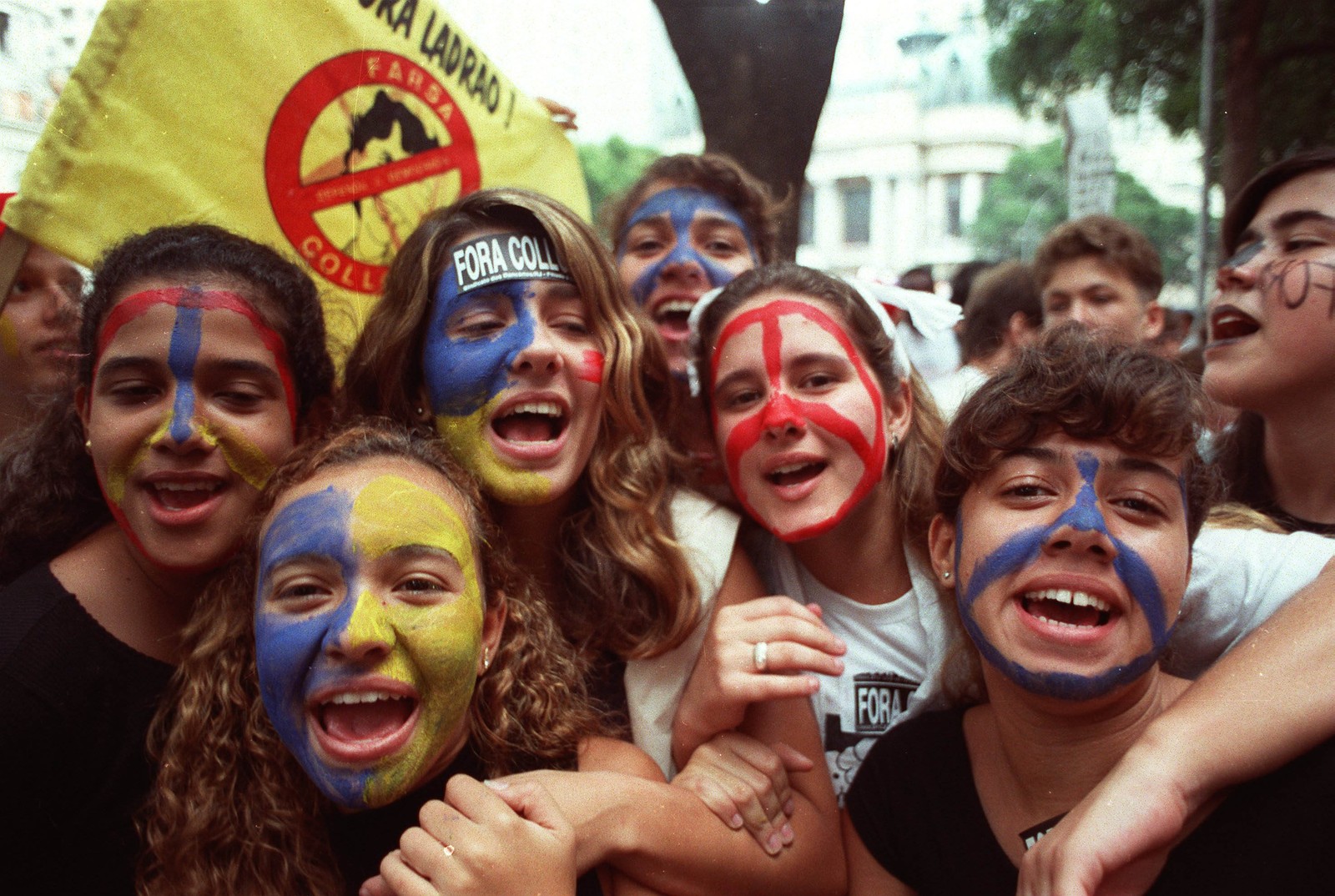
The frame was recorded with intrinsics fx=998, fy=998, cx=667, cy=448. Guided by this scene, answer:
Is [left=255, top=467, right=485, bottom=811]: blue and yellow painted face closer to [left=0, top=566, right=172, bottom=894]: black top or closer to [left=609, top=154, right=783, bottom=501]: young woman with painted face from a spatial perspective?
[left=0, top=566, right=172, bottom=894]: black top

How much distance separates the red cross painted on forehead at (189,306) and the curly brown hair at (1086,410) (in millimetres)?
1631

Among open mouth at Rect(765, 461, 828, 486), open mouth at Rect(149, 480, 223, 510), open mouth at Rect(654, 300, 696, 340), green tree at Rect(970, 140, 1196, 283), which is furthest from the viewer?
green tree at Rect(970, 140, 1196, 283)

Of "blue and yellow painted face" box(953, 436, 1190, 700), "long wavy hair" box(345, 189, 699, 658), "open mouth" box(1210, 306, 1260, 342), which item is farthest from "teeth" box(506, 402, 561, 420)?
"open mouth" box(1210, 306, 1260, 342)

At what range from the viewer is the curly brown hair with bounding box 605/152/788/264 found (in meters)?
3.70

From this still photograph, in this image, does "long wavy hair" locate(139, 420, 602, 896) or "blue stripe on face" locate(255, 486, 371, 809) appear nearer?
"blue stripe on face" locate(255, 486, 371, 809)

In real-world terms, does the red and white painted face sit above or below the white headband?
below

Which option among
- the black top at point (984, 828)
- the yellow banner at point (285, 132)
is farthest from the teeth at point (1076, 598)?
the yellow banner at point (285, 132)

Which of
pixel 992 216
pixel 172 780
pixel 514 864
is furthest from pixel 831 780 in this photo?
pixel 992 216

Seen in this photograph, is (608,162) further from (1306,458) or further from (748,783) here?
(748,783)

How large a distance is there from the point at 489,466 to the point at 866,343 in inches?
44.7

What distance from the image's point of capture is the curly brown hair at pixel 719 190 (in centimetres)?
370

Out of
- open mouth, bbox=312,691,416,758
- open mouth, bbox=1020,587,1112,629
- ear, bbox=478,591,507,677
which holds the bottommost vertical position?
open mouth, bbox=312,691,416,758

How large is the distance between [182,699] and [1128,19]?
313 inches

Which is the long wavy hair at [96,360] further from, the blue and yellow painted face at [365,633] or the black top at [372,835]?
the black top at [372,835]
